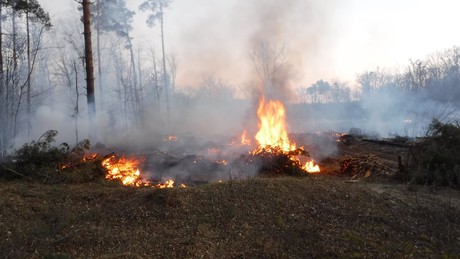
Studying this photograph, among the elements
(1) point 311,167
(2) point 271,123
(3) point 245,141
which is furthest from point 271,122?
(1) point 311,167

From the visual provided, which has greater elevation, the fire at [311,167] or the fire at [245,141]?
the fire at [245,141]

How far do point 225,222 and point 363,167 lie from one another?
19.2 ft

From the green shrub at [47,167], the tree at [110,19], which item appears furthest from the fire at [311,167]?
the tree at [110,19]

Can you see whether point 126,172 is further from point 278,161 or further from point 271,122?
point 271,122

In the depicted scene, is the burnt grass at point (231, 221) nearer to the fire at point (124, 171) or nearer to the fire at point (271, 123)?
the fire at point (124, 171)

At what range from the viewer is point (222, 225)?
5.68 metres

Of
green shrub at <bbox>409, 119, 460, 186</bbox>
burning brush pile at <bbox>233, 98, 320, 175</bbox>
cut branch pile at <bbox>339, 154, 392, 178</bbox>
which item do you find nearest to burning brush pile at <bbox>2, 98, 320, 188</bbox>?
burning brush pile at <bbox>233, 98, 320, 175</bbox>

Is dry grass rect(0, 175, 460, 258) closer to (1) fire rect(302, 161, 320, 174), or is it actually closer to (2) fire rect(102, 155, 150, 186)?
(2) fire rect(102, 155, 150, 186)

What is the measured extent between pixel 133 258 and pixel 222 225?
1.62 metres

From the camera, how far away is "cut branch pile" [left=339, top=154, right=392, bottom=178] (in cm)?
968

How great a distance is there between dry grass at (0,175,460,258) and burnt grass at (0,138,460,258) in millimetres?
17

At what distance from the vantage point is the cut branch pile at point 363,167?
9.68 meters

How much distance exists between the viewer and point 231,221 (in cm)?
580

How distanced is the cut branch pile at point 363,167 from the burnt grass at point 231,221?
6.04 ft
